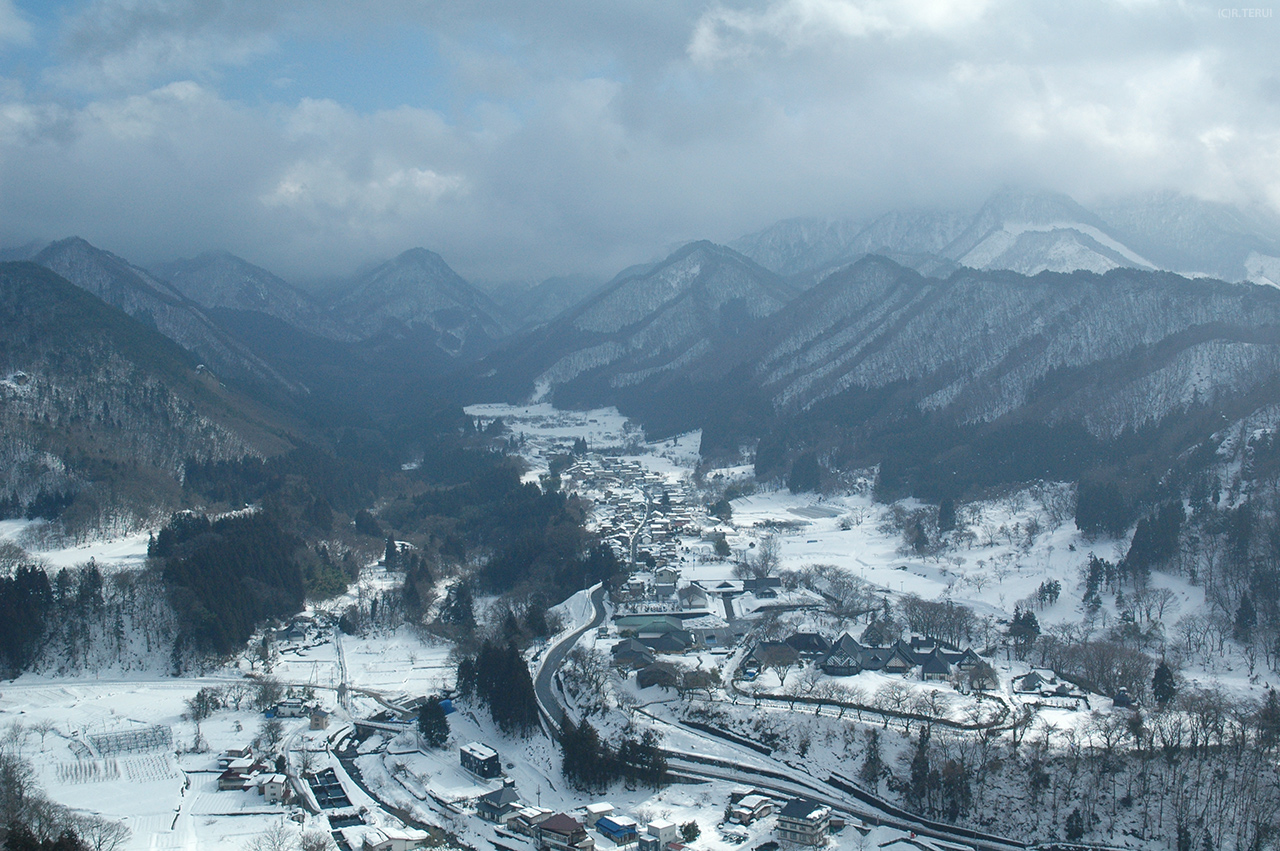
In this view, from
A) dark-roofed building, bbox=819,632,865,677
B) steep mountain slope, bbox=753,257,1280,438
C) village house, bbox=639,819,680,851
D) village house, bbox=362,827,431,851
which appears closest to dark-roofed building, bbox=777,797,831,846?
village house, bbox=639,819,680,851

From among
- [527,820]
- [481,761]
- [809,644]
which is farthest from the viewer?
[809,644]

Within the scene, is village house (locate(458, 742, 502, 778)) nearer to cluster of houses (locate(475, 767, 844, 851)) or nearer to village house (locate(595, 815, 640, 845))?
cluster of houses (locate(475, 767, 844, 851))

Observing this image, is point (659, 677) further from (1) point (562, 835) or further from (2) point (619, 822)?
(1) point (562, 835)

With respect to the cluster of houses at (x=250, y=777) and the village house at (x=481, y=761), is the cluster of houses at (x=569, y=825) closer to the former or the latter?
the village house at (x=481, y=761)

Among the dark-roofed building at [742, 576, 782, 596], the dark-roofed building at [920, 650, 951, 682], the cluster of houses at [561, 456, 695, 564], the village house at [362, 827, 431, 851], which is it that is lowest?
the village house at [362, 827, 431, 851]

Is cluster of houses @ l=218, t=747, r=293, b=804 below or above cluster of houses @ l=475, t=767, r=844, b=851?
above

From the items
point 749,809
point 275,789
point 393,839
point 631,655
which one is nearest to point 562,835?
point 393,839
